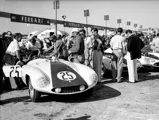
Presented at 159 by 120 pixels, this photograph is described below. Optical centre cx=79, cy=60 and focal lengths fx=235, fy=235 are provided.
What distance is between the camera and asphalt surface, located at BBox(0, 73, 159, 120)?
4.41 meters

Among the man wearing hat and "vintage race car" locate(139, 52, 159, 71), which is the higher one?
the man wearing hat

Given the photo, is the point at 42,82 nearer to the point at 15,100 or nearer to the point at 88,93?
the point at 15,100

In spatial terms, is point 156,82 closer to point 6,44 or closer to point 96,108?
point 96,108

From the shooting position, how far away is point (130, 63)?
788 cm


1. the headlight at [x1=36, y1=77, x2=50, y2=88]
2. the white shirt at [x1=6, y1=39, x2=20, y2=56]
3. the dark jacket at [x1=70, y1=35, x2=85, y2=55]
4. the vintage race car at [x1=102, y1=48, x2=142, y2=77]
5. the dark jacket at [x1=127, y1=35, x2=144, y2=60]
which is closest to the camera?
the headlight at [x1=36, y1=77, x2=50, y2=88]

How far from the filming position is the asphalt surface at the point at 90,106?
4414 mm

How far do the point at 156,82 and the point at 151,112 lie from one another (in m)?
3.44

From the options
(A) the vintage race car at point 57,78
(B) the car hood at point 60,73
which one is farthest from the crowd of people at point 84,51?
(A) the vintage race car at point 57,78

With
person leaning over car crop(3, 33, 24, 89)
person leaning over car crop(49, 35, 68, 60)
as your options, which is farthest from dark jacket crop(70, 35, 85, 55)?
person leaning over car crop(3, 33, 24, 89)

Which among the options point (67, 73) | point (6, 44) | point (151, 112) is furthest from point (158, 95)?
point (6, 44)

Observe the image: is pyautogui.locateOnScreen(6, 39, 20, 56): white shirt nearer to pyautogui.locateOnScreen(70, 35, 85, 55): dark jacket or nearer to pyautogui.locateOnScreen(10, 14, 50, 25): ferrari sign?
pyautogui.locateOnScreen(70, 35, 85, 55): dark jacket

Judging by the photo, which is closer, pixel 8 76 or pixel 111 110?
pixel 111 110

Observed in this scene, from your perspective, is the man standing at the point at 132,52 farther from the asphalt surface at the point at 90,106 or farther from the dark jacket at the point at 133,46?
the asphalt surface at the point at 90,106

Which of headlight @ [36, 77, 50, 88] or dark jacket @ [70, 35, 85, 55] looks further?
dark jacket @ [70, 35, 85, 55]
